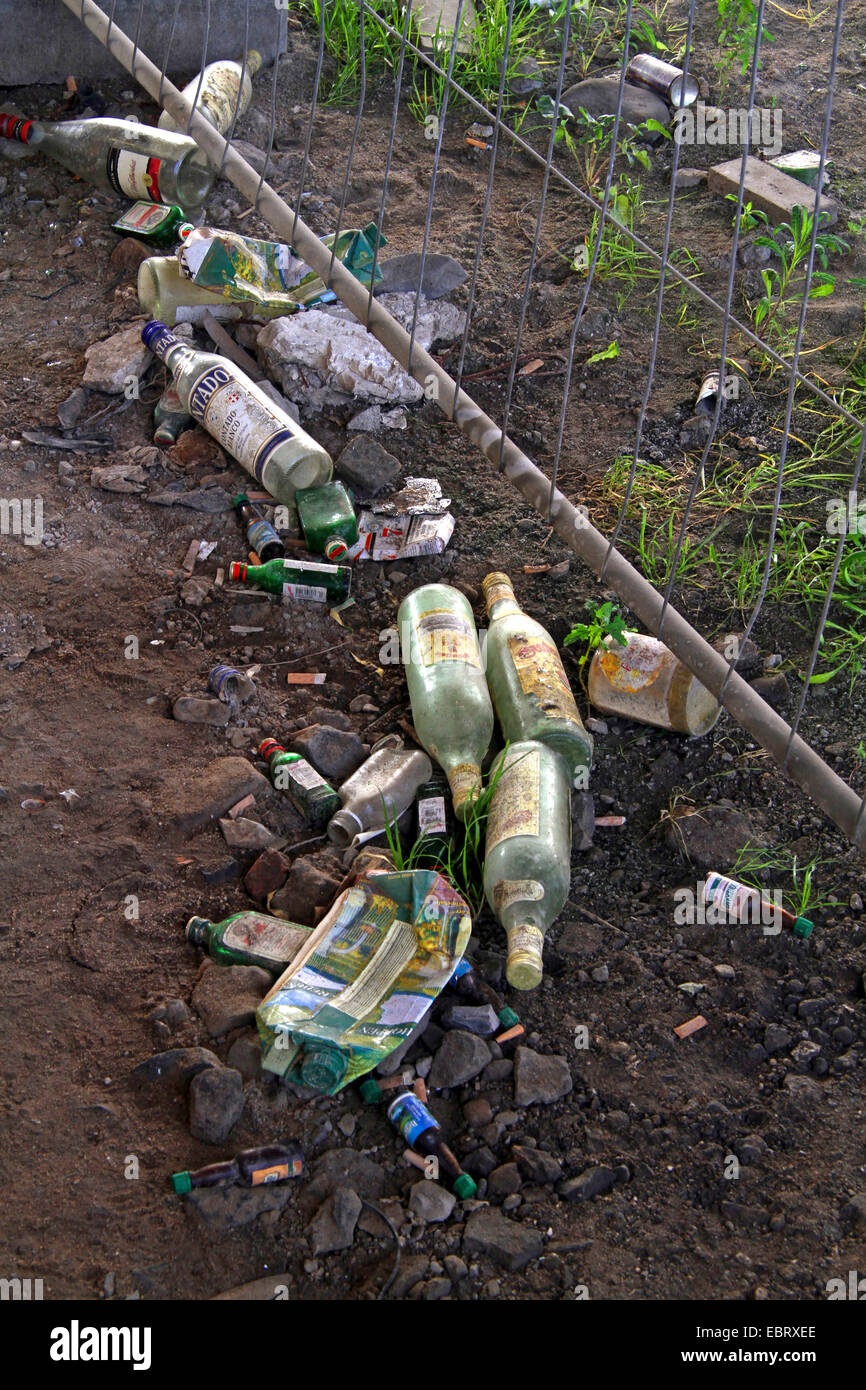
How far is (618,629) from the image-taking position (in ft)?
8.59

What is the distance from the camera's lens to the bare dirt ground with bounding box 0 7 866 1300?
1763 millimetres

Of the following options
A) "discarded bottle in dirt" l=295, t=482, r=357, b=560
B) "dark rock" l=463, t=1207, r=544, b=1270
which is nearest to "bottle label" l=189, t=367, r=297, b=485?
"discarded bottle in dirt" l=295, t=482, r=357, b=560

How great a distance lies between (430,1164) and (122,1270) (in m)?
0.48

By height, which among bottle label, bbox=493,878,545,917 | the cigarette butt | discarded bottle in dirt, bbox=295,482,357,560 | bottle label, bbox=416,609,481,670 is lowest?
the cigarette butt

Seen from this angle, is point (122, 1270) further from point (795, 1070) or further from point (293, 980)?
point (795, 1070)

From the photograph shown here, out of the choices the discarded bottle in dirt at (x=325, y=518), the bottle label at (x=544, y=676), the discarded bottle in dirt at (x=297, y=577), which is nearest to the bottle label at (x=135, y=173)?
the discarded bottle in dirt at (x=325, y=518)

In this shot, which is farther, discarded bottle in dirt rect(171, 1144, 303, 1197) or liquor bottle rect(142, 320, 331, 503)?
liquor bottle rect(142, 320, 331, 503)

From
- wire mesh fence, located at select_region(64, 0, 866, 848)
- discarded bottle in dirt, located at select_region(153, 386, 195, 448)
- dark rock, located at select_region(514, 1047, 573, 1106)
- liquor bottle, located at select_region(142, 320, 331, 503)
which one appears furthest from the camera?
discarded bottle in dirt, located at select_region(153, 386, 195, 448)

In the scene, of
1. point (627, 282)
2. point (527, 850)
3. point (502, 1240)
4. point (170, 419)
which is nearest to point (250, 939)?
point (527, 850)

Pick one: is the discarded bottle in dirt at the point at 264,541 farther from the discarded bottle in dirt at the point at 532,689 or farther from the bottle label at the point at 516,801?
the bottle label at the point at 516,801

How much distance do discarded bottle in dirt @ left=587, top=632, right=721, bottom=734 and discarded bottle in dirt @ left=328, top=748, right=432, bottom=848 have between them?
0.46m

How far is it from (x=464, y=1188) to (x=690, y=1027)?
509 millimetres

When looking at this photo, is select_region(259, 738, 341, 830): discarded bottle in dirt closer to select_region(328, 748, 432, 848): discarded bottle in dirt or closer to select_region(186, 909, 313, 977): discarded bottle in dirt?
select_region(328, 748, 432, 848): discarded bottle in dirt

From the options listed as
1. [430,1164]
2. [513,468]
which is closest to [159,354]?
[513,468]
